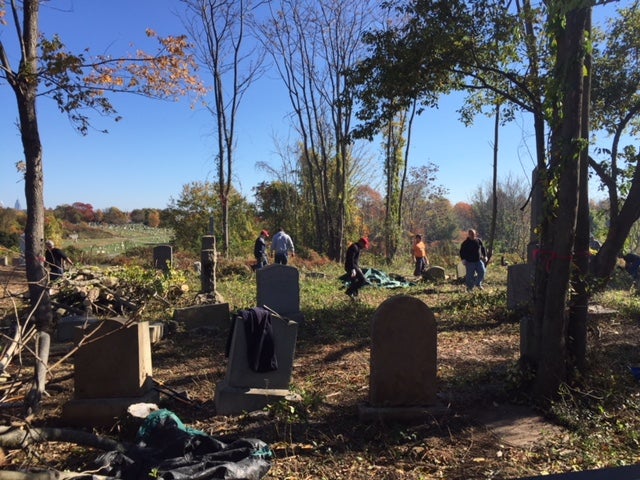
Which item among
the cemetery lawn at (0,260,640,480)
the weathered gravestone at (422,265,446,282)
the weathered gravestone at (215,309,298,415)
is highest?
the weathered gravestone at (422,265,446,282)

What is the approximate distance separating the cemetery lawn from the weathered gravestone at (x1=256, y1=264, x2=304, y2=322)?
4.65ft

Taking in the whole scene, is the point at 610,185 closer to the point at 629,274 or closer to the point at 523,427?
the point at 629,274

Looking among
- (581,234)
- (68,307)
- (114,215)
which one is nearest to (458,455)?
(581,234)

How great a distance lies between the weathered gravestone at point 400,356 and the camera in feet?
17.3

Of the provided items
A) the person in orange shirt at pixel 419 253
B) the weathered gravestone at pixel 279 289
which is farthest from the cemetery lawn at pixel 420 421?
the person in orange shirt at pixel 419 253

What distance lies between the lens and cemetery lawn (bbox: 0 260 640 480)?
426 cm

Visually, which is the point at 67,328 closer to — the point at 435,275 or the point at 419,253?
the point at 435,275

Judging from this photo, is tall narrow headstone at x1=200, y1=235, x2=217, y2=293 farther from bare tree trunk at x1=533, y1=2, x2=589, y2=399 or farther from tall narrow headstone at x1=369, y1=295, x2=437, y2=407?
bare tree trunk at x1=533, y1=2, x2=589, y2=399

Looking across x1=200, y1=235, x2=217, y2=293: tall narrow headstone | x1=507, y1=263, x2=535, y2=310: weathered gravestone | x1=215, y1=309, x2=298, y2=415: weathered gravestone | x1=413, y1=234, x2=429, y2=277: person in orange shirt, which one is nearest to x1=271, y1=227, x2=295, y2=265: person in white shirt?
x1=413, y1=234, x2=429, y2=277: person in orange shirt

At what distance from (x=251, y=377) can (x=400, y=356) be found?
169 centimetres

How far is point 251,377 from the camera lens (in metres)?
5.78

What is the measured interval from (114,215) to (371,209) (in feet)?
113

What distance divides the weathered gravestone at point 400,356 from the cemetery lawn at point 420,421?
0.25 meters

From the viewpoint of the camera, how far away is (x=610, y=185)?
37.4 feet
